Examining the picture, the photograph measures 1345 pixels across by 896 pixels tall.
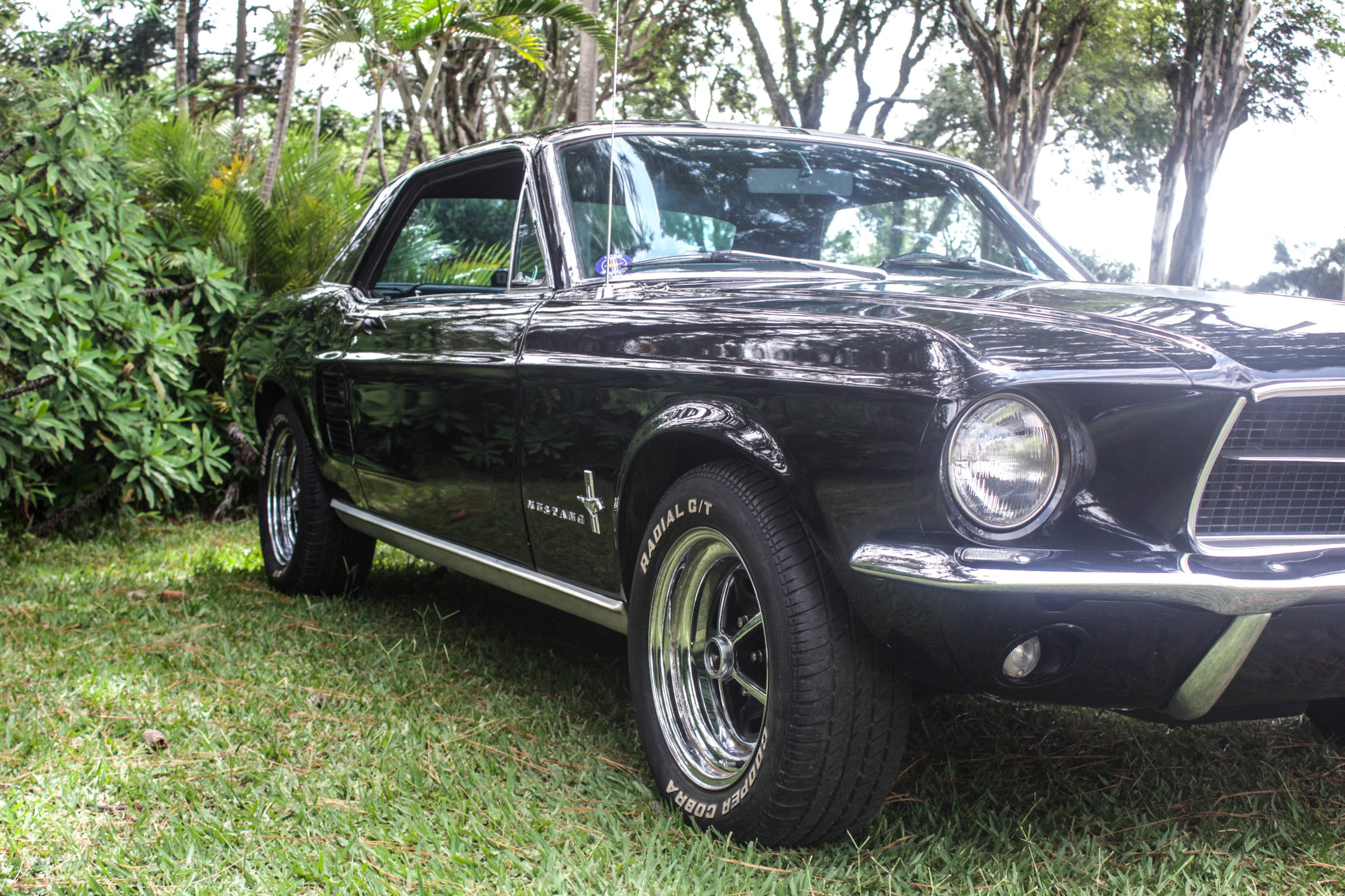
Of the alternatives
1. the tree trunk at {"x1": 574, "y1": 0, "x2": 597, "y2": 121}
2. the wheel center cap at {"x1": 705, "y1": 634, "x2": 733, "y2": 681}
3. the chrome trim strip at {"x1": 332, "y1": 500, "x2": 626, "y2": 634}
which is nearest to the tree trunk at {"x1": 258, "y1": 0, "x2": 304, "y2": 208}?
the tree trunk at {"x1": 574, "y1": 0, "x2": 597, "y2": 121}

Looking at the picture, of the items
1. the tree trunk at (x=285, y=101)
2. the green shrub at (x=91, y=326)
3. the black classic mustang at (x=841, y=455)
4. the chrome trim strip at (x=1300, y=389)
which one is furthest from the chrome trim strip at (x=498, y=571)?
the tree trunk at (x=285, y=101)

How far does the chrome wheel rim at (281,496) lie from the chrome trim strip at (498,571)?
61 cm

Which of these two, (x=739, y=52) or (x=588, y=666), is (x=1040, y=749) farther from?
(x=739, y=52)

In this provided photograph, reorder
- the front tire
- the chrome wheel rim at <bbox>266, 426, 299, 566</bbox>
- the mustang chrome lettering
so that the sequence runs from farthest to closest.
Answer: the chrome wheel rim at <bbox>266, 426, 299, 566</bbox>, the mustang chrome lettering, the front tire

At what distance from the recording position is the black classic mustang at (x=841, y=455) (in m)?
1.94

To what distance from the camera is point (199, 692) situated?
136 inches

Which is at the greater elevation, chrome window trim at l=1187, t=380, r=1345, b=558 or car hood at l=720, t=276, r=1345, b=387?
car hood at l=720, t=276, r=1345, b=387

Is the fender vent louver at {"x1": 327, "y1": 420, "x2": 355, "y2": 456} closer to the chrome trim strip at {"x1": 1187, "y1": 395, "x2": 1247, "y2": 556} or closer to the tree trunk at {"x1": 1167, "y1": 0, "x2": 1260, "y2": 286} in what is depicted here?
the chrome trim strip at {"x1": 1187, "y1": 395, "x2": 1247, "y2": 556}

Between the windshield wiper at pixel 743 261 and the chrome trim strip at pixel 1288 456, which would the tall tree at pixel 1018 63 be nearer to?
the windshield wiper at pixel 743 261

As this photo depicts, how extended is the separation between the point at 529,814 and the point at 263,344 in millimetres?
3722

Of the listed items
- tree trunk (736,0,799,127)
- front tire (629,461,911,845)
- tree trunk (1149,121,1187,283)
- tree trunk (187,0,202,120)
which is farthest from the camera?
tree trunk (187,0,202,120)

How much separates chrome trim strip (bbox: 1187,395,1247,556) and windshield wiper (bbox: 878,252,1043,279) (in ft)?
4.60

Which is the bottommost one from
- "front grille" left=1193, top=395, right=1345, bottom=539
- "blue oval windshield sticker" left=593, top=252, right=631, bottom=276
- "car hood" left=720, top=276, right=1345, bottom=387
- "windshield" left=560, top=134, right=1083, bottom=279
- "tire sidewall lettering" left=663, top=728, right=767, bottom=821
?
"tire sidewall lettering" left=663, top=728, right=767, bottom=821

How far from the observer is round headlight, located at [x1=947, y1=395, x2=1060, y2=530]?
6.40 feet
